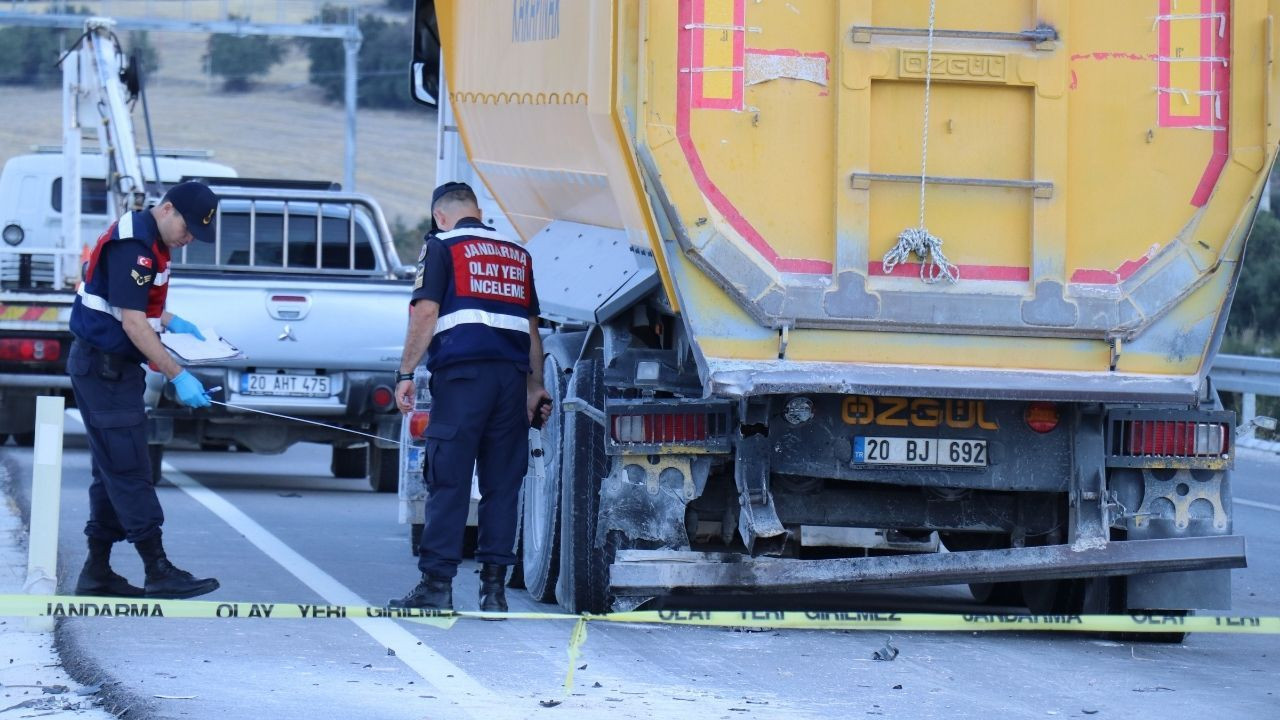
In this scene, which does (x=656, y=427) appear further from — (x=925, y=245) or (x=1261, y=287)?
(x=1261, y=287)

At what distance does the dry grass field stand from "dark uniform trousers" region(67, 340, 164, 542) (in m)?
57.9

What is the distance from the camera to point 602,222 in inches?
358

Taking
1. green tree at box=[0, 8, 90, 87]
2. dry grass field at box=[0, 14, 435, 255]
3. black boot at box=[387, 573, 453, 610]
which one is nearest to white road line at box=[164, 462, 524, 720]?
black boot at box=[387, 573, 453, 610]

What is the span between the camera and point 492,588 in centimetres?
877

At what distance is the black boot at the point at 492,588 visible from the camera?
344 inches

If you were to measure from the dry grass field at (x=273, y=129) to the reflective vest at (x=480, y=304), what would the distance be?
58.2 meters

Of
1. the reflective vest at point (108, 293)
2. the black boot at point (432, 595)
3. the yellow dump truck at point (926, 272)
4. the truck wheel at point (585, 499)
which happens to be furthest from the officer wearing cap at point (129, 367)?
the yellow dump truck at point (926, 272)

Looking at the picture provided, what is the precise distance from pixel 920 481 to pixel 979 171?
119 centimetres

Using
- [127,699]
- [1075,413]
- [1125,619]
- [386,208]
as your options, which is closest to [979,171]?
[1075,413]

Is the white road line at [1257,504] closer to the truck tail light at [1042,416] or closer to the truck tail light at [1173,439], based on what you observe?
the truck tail light at [1173,439]

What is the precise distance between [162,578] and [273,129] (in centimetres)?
7098

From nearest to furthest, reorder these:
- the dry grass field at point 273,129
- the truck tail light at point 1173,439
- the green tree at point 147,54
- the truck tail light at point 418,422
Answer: the truck tail light at point 1173,439 → the truck tail light at point 418,422 → the dry grass field at point 273,129 → the green tree at point 147,54

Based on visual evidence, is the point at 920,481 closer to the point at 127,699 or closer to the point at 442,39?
the point at 127,699

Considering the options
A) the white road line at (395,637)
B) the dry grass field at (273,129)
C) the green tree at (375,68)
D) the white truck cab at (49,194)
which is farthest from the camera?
the green tree at (375,68)
